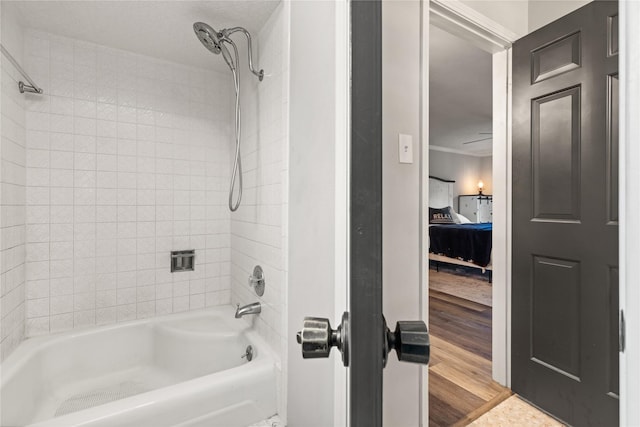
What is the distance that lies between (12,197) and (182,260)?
784 mm

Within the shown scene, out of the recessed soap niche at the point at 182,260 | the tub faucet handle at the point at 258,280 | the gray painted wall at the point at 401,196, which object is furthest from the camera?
the recessed soap niche at the point at 182,260

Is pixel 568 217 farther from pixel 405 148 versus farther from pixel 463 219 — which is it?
pixel 405 148

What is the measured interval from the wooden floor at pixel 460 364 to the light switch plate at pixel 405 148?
0.41 meters

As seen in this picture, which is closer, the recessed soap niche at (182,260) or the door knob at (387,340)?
the door knob at (387,340)

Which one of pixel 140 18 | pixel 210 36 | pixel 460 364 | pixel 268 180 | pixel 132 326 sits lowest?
pixel 132 326

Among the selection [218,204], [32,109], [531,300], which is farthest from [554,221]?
[32,109]

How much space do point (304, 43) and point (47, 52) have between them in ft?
4.59

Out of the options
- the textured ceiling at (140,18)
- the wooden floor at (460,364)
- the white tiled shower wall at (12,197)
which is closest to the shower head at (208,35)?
the textured ceiling at (140,18)

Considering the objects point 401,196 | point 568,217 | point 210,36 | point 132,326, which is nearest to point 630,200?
point 568,217

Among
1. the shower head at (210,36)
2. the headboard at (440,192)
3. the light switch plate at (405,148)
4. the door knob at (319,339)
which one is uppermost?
the shower head at (210,36)

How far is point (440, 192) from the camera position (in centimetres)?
68

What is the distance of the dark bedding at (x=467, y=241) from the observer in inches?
23.8

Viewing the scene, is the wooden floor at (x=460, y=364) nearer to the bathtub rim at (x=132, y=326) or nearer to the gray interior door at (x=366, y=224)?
the gray interior door at (x=366, y=224)

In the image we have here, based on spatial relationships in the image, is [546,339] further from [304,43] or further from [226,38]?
[226,38]
